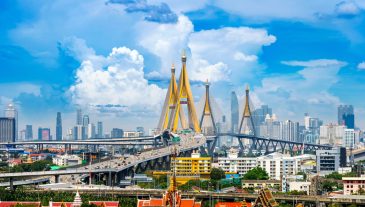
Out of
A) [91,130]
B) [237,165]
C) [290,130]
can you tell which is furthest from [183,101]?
[91,130]

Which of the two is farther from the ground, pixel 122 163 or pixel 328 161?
pixel 328 161

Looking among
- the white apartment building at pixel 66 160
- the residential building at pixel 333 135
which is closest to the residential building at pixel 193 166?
the white apartment building at pixel 66 160

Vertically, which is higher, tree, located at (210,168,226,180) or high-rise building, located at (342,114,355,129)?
high-rise building, located at (342,114,355,129)

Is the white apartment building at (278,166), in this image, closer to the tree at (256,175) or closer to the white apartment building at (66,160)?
the tree at (256,175)

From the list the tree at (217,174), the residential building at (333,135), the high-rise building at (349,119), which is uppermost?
the high-rise building at (349,119)

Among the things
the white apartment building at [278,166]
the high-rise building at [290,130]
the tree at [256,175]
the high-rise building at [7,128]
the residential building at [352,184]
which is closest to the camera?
the residential building at [352,184]

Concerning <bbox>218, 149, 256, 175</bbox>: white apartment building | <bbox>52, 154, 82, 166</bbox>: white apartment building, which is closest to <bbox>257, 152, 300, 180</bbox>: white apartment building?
<bbox>218, 149, 256, 175</bbox>: white apartment building

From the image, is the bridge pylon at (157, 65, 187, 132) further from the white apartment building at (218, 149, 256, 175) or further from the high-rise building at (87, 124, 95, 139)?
the high-rise building at (87, 124, 95, 139)

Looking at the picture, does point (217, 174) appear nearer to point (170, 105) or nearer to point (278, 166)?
point (278, 166)

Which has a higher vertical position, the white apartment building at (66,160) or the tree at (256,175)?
the white apartment building at (66,160)

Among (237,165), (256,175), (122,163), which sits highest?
(122,163)

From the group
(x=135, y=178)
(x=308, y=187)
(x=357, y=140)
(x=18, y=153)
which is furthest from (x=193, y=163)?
(x=357, y=140)
